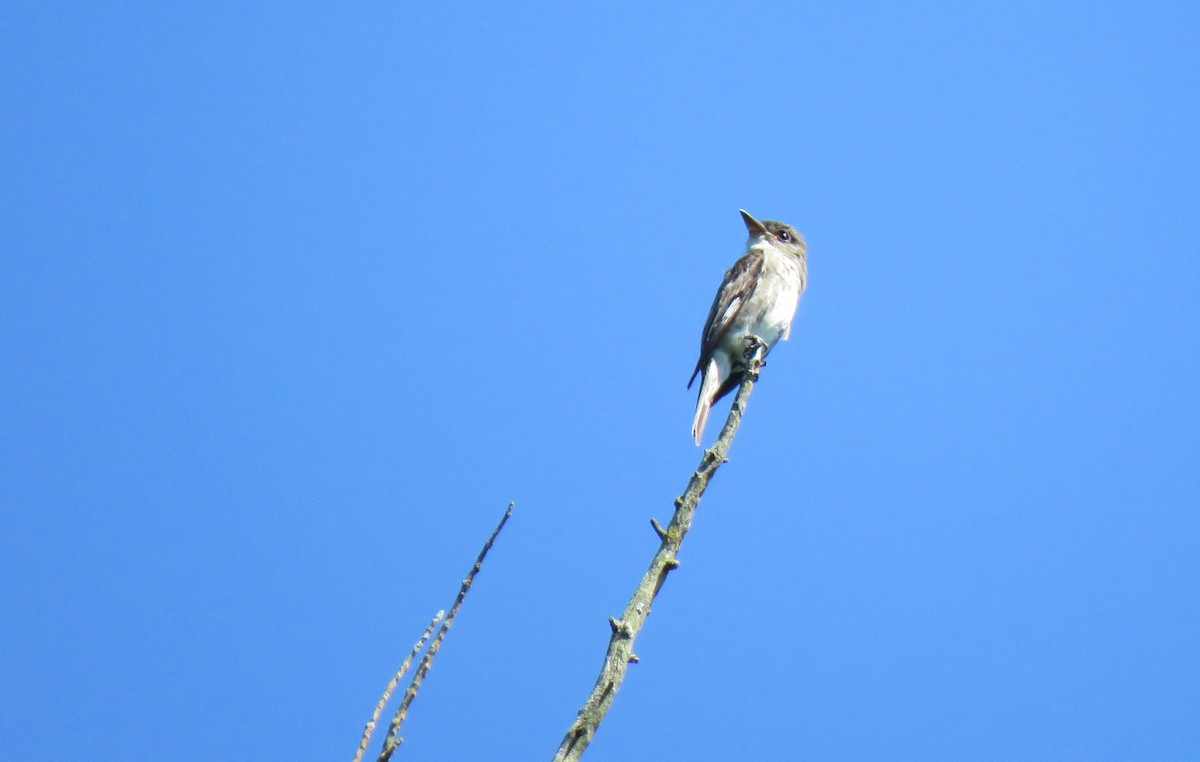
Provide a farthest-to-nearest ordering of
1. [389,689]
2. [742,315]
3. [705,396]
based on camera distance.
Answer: [742,315] < [705,396] < [389,689]

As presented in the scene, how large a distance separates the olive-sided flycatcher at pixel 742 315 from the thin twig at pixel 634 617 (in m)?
4.82

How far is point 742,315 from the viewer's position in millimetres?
9641

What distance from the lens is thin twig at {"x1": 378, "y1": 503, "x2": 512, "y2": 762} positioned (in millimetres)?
2150

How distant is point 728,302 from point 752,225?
7.24ft

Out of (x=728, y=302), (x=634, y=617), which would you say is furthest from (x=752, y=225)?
(x=634, y=617)

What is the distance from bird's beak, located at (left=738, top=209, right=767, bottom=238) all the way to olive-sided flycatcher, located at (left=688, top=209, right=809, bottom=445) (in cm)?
103

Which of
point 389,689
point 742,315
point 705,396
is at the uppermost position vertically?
point 742,315

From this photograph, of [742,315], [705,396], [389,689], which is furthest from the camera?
[742,315]

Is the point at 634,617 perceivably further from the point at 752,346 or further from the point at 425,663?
the point at 752,346

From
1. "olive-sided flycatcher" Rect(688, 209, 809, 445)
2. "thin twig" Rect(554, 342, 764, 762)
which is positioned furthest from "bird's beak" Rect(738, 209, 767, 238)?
"thin twig" Rect(554, 342, 764, 762)

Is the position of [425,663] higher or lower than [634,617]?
lower

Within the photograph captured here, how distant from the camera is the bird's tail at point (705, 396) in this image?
8.23 meters

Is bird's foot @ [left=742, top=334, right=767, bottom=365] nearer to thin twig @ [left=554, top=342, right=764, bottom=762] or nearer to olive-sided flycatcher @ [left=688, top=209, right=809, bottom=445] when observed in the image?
olive-sided flycatcher @ [left=688, top=209, right=809, bottom=445]

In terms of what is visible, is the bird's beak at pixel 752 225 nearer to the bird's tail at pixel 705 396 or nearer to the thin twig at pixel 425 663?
the bird's tail at pixel 705 396
